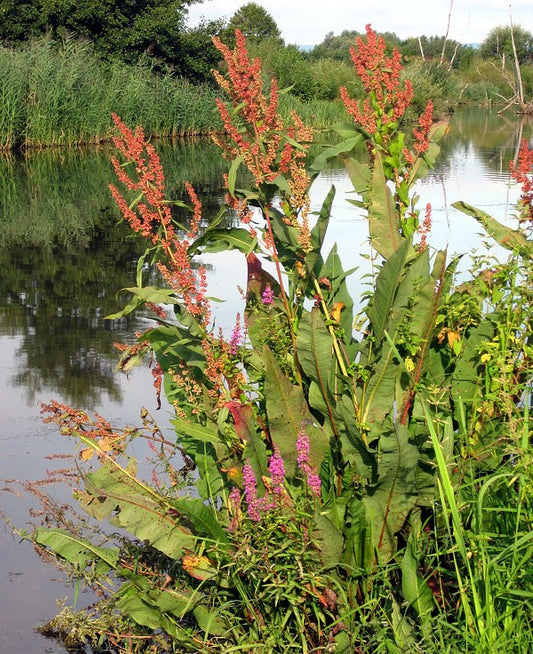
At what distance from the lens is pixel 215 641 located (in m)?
2.58

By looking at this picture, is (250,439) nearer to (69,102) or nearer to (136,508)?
(136,508)

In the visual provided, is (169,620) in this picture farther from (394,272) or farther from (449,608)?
(394,272)

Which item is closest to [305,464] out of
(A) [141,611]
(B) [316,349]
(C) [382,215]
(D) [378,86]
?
(B) [316,349]

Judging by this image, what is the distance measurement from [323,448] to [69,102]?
2001cm

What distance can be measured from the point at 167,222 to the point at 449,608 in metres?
1.40

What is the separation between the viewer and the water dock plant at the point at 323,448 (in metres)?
2.36

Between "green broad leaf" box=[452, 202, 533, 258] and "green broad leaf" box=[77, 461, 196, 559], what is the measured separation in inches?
54.4

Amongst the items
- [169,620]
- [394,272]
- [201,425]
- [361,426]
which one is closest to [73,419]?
[201,425]

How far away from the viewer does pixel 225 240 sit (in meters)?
2.88

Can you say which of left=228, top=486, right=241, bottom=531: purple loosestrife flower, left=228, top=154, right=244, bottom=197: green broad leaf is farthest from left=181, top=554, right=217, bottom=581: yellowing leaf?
left=228, top=154, right=244, bottom=197: green broad leaf

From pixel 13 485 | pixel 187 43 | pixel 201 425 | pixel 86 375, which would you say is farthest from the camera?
pixel 187 43

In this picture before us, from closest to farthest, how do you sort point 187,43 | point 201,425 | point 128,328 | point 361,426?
1. point 361,426
2. point 201,425
3. point 128,328
4. point 187,43

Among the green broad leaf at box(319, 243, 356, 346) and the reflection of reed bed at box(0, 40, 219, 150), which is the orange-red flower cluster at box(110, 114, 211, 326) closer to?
the green broad leaf at box(319, 243, 356, 346)

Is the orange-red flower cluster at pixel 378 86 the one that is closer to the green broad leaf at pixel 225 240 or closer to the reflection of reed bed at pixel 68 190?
the green broad leaf at pixel 225 240
